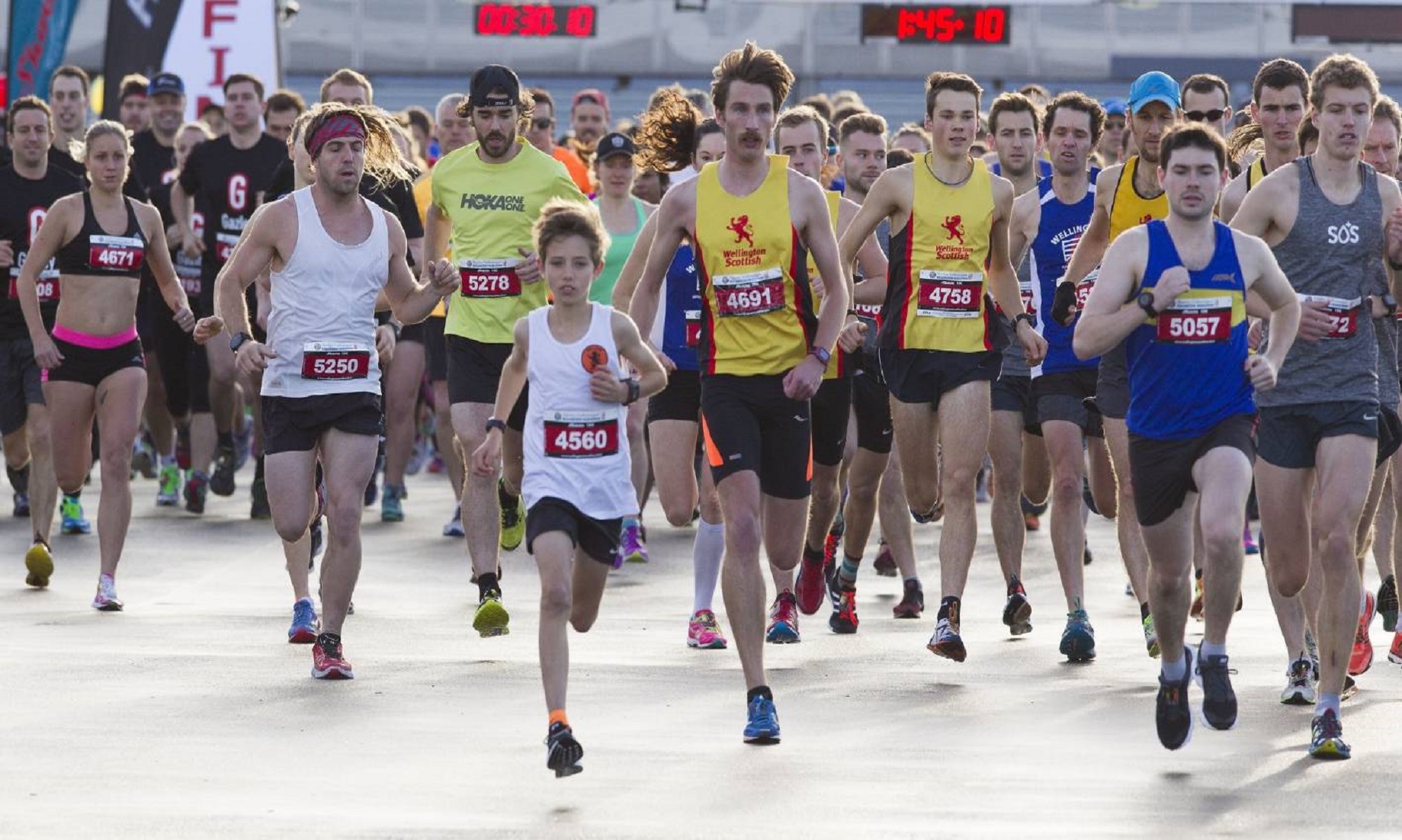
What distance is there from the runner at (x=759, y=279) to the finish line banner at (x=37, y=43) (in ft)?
36.4

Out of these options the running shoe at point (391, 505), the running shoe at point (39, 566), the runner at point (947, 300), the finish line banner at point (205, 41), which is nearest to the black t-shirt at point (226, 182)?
the running shoe at point (391, 505)

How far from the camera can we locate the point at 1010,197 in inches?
380

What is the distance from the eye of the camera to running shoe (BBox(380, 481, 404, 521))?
14.9 m

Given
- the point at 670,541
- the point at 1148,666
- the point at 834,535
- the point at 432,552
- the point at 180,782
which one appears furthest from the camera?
the point at 670,541

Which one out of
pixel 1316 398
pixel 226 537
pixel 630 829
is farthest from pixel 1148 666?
pixel 226 537

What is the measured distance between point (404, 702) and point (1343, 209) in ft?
11.4

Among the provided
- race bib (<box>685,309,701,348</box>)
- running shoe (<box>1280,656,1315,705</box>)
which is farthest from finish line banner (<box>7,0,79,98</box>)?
running shoe (<box>1280,656,1315,705</box>)

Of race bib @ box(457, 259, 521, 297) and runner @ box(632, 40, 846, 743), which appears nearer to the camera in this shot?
runner @ box(632, 40, 846, 743)

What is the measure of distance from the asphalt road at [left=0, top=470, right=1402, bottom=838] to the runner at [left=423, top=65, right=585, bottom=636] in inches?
32.3

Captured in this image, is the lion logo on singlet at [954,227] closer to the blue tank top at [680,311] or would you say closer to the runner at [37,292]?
the blue tank top at [680,311]

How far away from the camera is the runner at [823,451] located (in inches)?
397

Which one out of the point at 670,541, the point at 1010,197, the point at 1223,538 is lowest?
the point at 670,541

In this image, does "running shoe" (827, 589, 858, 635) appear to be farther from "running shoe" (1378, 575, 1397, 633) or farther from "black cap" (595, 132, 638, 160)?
"black cap" (595, 132, 638, 160)

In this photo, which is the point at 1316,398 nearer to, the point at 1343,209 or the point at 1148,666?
the point at 1343,209
